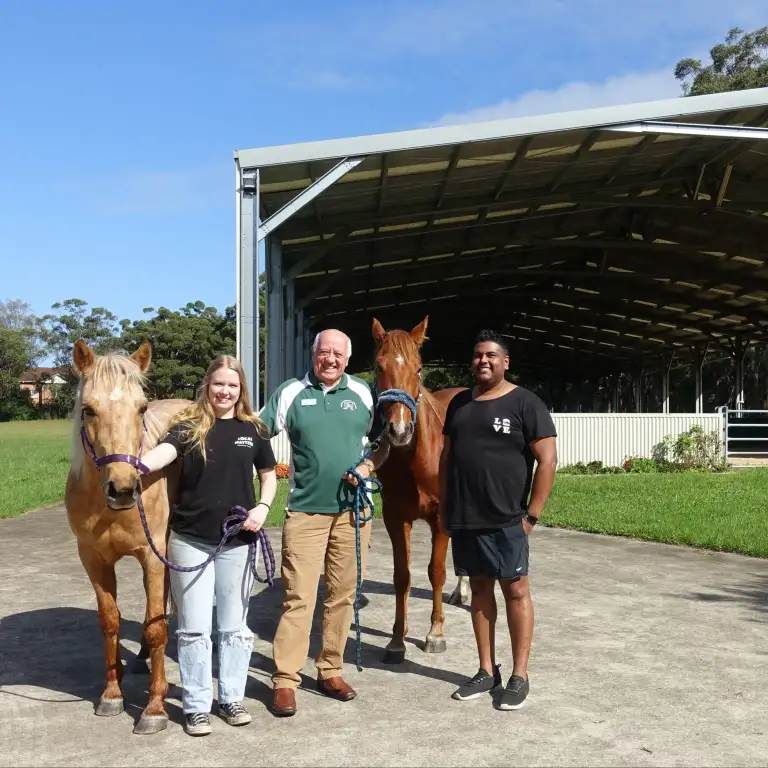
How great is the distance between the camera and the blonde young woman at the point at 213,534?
371cm

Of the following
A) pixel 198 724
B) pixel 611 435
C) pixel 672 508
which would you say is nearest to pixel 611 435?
pixel 611 435

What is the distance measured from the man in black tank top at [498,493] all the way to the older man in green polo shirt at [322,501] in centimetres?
52

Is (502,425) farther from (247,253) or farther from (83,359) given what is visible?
(247,253)

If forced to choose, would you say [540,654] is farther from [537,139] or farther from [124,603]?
[537,139]

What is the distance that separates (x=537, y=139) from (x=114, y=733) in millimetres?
10678

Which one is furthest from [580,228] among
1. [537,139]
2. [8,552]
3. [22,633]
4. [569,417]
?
[22,633]

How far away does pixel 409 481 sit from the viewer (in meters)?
4.95

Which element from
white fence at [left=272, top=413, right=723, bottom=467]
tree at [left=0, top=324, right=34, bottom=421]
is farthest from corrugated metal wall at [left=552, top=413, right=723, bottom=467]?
tree at [left=0, top=324, right=34, bottom=421]

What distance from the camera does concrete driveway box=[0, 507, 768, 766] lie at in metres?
3.44

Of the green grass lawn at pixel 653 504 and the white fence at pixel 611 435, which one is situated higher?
the white fence at pixel 611 435

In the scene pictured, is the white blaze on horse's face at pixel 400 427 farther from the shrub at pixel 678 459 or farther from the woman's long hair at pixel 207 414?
the shrub at pixel 678 459

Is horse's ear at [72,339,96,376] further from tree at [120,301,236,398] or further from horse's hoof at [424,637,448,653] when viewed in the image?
tree at [120,301,236,398]

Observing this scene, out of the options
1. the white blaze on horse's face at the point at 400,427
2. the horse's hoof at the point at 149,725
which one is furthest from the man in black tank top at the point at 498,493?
the horse's hoof at the point at 149,725

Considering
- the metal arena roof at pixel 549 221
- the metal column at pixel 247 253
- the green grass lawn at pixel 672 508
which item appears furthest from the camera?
the metal arena roof at pixel 549 221
